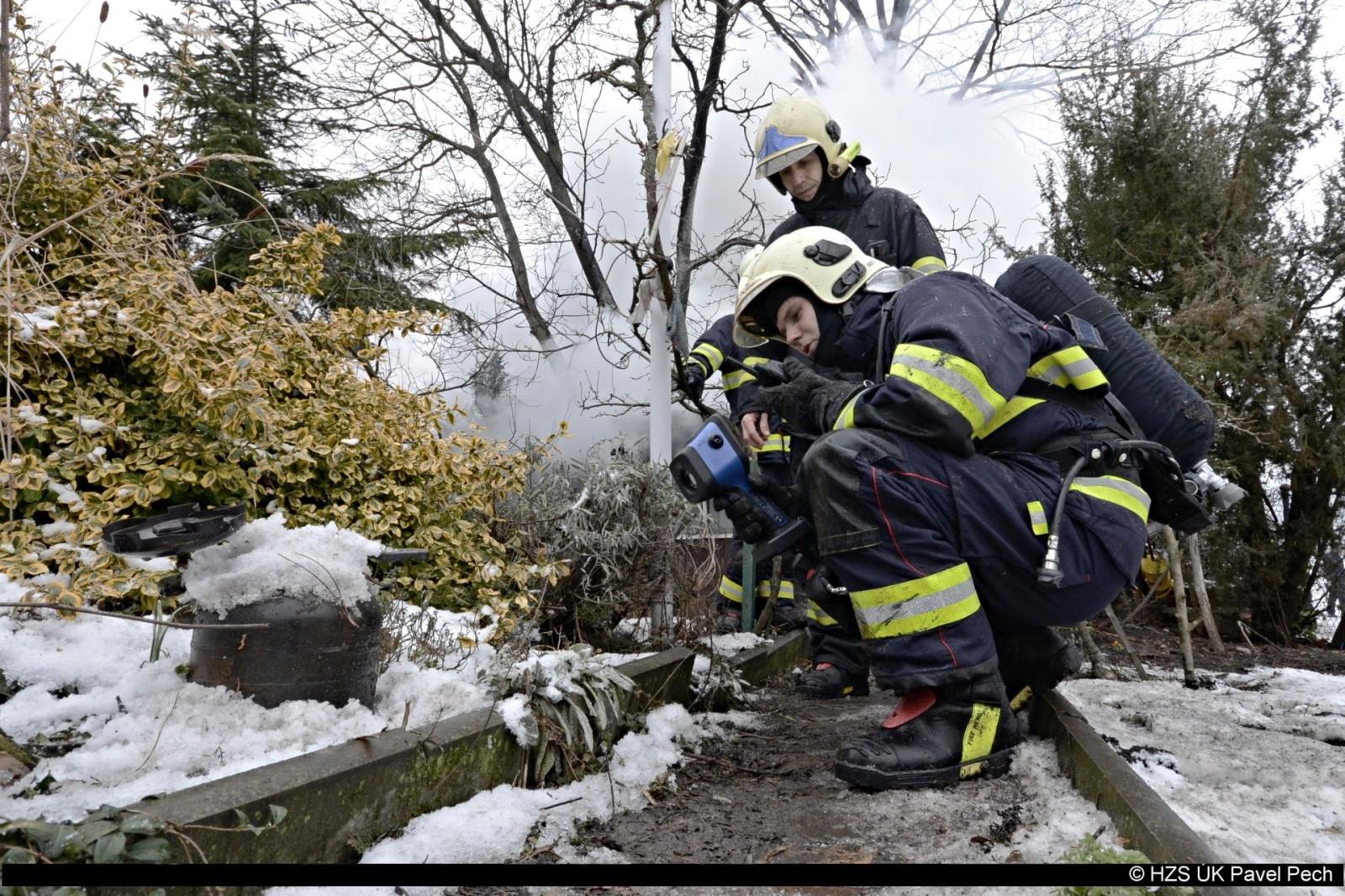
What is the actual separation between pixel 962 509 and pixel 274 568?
176cm

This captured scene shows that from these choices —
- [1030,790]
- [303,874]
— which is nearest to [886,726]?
[1030,790]

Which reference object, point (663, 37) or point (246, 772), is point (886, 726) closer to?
point (246, 772)

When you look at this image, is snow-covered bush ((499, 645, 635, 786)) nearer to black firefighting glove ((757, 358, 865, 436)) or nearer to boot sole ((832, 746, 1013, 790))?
boot sole ((832, 746, 1013, 790))

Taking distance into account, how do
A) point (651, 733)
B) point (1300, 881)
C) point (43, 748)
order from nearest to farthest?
point (1300, 881)
point (43, 748)
point (651, 733)

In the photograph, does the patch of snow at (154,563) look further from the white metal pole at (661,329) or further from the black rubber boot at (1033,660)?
the white metal pole at (661,329)

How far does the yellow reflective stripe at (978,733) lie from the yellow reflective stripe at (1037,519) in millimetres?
502

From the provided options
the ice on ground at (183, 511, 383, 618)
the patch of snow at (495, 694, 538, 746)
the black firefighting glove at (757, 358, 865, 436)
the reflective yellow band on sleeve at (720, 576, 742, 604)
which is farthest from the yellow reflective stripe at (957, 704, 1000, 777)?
the reflective yellow band on sleeve at (720, 576, 742, 604)

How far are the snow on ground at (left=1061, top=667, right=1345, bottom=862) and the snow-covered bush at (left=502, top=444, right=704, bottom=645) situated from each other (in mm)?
1716

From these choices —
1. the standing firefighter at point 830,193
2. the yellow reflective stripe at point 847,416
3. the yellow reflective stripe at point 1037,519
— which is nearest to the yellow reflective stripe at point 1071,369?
the yellow reflective stripe at point 1037,519

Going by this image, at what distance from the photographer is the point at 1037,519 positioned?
2.44 meters

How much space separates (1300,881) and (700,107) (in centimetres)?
610

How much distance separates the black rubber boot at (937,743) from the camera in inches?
92.7

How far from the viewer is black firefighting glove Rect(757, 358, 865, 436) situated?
273 centimetres

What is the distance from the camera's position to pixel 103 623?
2275mm
